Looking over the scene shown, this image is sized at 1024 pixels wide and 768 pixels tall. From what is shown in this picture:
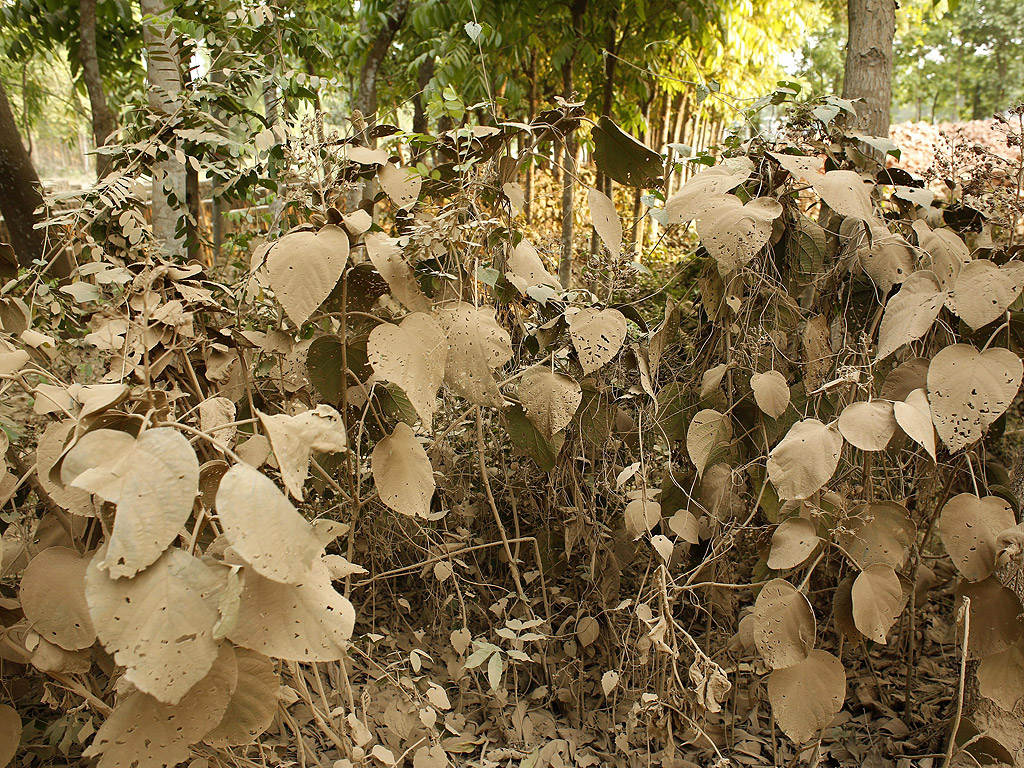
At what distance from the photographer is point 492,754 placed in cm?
144

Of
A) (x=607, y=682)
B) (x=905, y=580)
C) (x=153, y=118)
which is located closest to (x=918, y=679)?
(x=905, y=580)

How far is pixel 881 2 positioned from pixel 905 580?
1561 millimetres

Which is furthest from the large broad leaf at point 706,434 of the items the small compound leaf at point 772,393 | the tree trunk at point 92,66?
the tree trunk at point 92,66

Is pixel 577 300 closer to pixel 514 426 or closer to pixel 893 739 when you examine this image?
pixel 514 426

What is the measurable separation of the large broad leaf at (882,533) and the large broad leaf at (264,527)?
929 millimetres

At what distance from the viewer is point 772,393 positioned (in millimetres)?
1319

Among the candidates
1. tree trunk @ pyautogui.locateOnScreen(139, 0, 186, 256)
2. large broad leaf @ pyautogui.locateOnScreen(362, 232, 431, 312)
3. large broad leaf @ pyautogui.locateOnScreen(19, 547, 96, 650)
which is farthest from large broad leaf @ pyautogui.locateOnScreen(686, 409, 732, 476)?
tree trunk @ pyautogui.locateOnScreen(139, 0, 186, 256)

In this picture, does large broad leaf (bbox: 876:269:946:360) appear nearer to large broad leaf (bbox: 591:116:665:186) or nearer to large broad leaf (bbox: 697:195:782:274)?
large broad leaf (bbox: 697:195:782:274)

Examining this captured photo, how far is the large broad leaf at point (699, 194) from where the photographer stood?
1238 millimetres

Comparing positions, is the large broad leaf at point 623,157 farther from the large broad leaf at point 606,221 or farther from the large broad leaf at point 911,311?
the large broad leaf at point 911,311

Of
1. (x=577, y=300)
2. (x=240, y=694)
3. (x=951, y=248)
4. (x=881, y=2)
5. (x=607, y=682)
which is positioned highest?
(x=881, y=2)

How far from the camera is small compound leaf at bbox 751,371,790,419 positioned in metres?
1.32

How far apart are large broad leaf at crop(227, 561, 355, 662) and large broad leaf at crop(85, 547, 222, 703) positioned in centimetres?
5

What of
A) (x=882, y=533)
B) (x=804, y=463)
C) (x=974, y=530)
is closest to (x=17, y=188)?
(x=804, y=463)
